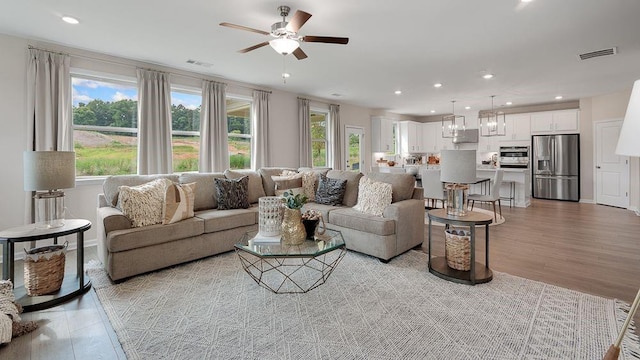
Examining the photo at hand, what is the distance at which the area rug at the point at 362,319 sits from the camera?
1.91 metres

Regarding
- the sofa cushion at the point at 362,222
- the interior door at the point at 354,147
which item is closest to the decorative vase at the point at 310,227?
the sofa cushion at the point at 362,222

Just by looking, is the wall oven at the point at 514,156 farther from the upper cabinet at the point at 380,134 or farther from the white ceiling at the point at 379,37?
the upper cabinet at the point at 380,134

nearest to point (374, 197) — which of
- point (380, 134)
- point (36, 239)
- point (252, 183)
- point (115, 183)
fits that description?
point (252, 183)

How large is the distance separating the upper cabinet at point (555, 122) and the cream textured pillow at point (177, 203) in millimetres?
8903

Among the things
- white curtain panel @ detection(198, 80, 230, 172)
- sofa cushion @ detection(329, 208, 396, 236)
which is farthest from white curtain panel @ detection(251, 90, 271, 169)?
sofa cushion @ detection(329, 208, 396, 236)

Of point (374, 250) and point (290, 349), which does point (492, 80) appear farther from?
point (290, 349)

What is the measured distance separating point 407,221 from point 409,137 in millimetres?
7166

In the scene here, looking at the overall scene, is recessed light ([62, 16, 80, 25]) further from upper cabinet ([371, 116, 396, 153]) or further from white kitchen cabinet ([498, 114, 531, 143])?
white kitchen cabinet ([498, 114, 531, 143])

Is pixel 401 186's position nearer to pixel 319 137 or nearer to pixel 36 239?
pixel 36 239

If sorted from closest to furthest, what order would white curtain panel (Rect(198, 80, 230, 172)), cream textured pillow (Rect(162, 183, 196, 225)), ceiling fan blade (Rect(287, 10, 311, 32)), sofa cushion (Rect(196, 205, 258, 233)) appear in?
ceiling fan blade (Rect(287, 10, 311, 32))
cream textured pillow (Rect(162, 183, 196, 225))
sofa cushion (Rect(196, 205, 258, 233))
white curtain panel (Rect(198, 80, 230, 172))

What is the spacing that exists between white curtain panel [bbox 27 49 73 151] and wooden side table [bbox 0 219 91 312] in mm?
1741

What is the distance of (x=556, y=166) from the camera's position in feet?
26.1

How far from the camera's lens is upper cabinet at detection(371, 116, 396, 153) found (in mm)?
9094

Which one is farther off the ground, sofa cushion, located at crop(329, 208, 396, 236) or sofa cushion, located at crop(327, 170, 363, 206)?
sofa cushion, located at crop(327, 170, 363, 206)
